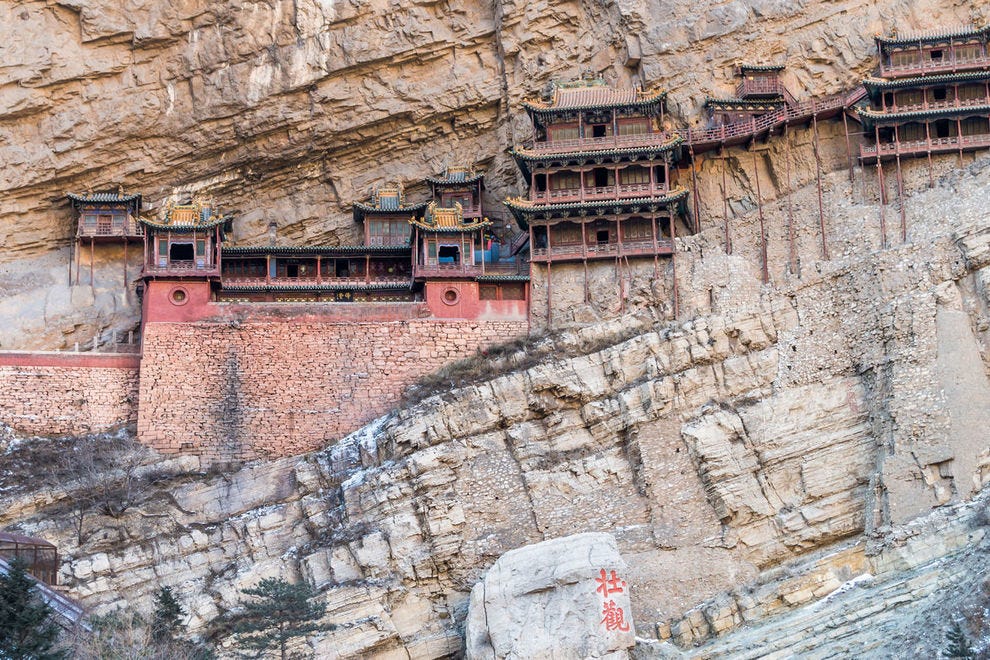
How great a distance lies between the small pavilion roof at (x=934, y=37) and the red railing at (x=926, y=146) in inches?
149

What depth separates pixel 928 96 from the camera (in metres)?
44.6

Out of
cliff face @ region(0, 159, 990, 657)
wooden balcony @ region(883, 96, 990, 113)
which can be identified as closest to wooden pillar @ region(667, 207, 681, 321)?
cliff face @ region(0, 159, 990, 657)

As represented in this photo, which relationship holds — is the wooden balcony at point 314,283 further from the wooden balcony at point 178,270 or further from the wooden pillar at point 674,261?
the wooden pillar at point 674,261

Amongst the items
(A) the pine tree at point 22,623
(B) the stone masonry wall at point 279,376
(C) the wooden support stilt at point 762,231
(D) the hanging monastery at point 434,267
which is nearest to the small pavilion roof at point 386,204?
(D) the hanging monastery at point 434,267

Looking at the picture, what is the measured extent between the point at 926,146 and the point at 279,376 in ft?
63.7

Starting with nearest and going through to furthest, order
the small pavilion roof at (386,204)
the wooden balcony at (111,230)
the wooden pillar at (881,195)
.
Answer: the wooden pillar at (881,195), the wooden balcony at (111,230), the small pavilion roof at (386,204)

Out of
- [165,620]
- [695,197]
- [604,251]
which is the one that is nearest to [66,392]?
[165,620]

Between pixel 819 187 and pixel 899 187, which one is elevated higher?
pixel 819 187

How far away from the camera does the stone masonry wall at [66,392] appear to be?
43.2 meters

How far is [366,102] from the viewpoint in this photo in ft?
164

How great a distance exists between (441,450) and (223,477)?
20.3ft

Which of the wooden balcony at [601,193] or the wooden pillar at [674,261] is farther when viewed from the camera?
the wooden balcony at [601,193]

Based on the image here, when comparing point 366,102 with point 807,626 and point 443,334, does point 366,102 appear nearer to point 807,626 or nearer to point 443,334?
point 443,334

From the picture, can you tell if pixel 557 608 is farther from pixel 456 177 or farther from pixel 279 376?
pixel 456 177
